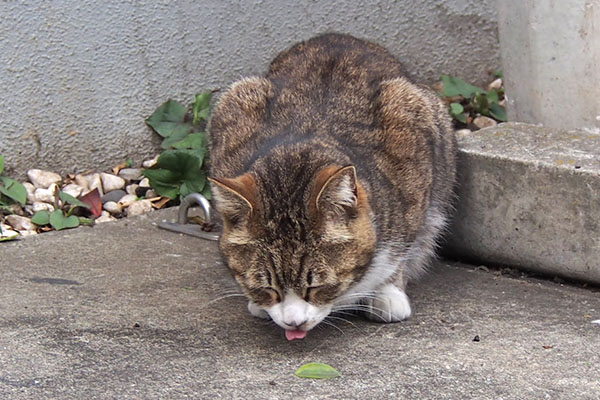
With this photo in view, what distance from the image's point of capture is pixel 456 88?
586 centimetres

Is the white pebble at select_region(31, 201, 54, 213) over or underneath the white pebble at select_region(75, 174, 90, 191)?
underneath

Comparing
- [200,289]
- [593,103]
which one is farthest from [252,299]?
[593,103]

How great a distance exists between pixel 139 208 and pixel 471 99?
2.10 meters

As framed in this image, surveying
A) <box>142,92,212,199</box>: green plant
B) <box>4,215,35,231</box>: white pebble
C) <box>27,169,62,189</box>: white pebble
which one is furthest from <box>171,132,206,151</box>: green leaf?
<box>4,215,35,231</box>: white pebble

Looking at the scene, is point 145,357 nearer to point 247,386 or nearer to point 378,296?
point 247,386

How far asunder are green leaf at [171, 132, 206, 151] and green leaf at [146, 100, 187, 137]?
94mm

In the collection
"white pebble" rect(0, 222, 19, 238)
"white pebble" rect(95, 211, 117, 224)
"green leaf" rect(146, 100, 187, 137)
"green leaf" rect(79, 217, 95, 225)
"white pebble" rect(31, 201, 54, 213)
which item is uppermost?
"green leaf" rect(146, 100, 187, 137)

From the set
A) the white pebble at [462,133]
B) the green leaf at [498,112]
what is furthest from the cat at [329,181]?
the green leaf at [498,112]

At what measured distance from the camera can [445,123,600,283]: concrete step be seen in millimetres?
4086

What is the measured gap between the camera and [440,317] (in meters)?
3.78

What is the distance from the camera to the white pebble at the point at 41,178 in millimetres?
5105

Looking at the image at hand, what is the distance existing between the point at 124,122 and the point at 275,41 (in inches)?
38.3

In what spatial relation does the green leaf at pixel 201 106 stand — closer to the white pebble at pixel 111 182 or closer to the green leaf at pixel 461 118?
the white pebble at pixel 111 182

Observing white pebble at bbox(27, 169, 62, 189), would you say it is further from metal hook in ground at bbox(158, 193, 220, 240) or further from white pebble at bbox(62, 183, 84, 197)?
metal hook in ground at bbox(158, 193, 220, 240)
